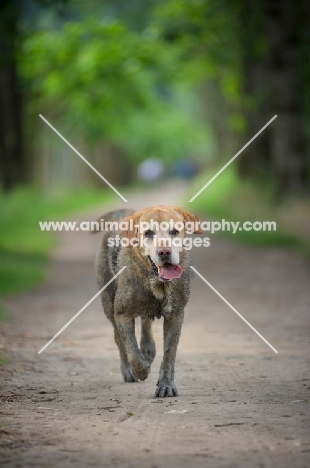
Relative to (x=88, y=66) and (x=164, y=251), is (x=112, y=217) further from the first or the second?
(x=88, y=66)

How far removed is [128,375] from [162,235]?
1.42 meters

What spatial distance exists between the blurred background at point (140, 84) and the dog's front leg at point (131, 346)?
263 inches

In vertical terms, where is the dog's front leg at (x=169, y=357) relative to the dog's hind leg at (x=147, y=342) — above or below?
below

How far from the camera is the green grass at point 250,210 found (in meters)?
19.6

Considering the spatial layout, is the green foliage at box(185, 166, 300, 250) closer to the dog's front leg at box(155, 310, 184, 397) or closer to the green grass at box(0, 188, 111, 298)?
the green grass at box(0, 188, 111, 298)

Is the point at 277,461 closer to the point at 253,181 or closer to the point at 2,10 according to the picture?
the point at 2,10

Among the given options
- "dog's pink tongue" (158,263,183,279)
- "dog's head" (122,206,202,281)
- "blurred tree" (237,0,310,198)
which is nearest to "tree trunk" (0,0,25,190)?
"blurred tree" (237,0,310,198)

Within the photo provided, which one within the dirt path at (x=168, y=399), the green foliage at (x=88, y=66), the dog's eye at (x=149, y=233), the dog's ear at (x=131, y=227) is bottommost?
the dirt path at (x=168, y=399)

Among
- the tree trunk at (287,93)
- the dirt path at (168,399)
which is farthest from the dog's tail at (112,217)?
the tree trunk at (287,93)

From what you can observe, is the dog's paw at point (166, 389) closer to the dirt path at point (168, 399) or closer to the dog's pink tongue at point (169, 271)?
the dirt path at point (168, 399)

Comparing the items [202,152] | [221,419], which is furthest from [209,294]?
[202,152]

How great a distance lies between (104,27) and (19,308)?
1496 cm

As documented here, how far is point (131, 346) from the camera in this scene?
7352 mm

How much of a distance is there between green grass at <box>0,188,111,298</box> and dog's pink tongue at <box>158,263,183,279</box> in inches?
184
